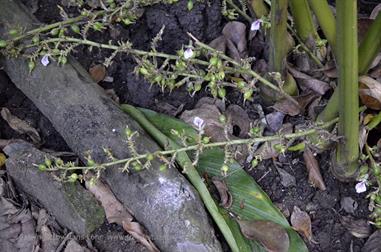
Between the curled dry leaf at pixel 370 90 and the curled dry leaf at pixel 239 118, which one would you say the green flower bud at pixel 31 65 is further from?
the curled dry leaf at pixel 370 90

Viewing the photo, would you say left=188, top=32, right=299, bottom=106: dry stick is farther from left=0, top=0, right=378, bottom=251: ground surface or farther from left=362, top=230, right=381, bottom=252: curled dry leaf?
left=362, top=230, right=381, bottom=252: curled dry leaf

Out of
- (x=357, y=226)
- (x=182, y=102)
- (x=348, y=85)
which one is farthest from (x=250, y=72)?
(x=357, y=226)

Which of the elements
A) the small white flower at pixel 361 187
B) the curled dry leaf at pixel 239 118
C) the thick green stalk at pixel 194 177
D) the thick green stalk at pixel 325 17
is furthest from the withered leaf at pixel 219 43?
the small white flower at pixel 361 187

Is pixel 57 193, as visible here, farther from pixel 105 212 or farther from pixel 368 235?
pixel 368 235

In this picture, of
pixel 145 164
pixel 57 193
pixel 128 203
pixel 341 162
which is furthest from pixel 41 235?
pixel 341 162

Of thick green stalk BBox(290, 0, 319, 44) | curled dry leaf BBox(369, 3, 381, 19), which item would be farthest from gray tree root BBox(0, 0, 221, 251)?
curled dry leaf BBox(369, 3, 381, 19)

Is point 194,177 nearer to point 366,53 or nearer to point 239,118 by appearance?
point 239,118
